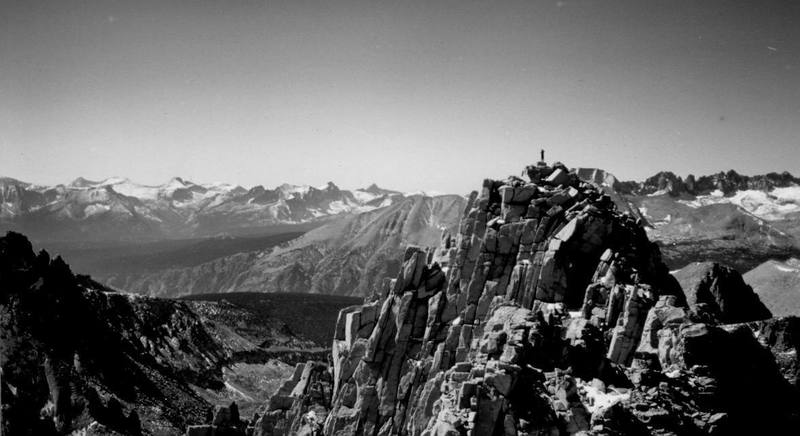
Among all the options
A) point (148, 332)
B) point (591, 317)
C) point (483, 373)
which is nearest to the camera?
point (483, 373)

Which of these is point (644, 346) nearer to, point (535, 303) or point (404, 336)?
point (535, 303)

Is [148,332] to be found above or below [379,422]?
below

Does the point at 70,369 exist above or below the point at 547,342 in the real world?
below

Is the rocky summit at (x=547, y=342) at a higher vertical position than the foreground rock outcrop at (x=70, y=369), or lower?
higher

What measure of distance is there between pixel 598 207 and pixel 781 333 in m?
22.1

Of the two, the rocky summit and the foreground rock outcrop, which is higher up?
the rocky summit

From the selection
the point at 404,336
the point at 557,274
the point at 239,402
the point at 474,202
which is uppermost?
the point at 474,202

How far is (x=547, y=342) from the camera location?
41.4 metres

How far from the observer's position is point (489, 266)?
66.8 metres

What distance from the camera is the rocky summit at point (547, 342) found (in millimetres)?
34062

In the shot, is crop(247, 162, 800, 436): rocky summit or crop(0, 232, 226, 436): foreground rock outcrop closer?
crop(247, 162, 800, 436): rocky summit

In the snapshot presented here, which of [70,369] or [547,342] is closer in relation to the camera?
[547,342]

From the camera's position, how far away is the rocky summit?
1341 inches

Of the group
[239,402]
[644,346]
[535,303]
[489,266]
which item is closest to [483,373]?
[644,346]
